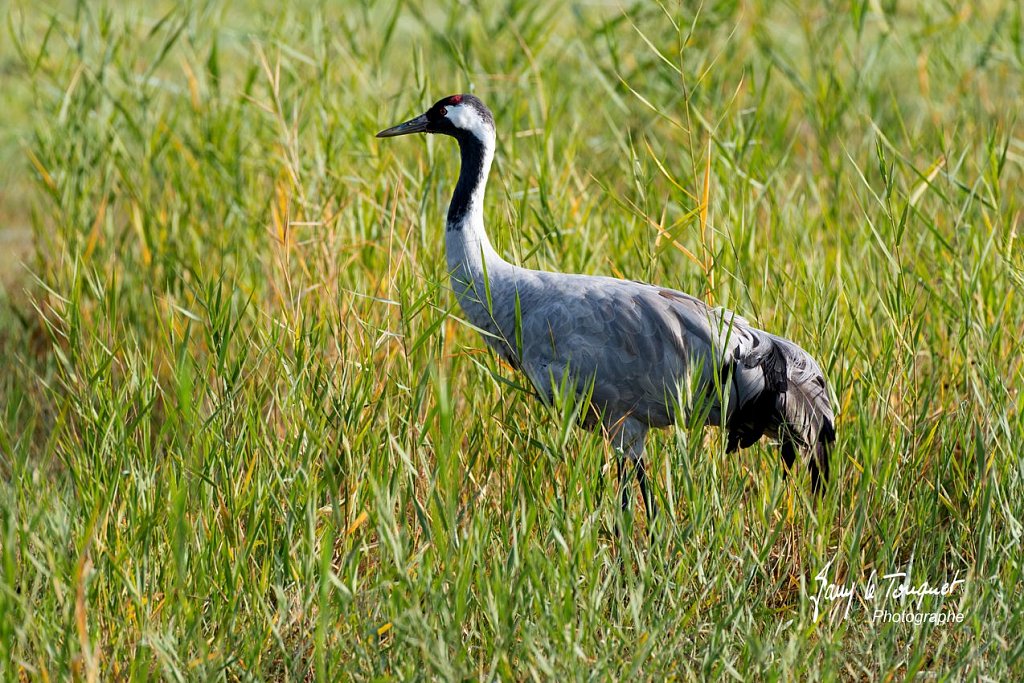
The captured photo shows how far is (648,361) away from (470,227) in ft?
2.11

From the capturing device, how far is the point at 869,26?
863 centimetres

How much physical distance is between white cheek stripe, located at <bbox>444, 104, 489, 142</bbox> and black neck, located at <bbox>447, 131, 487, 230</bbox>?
0.05 ft

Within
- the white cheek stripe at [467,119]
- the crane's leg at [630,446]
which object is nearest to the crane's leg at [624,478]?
the crane's leg at [630,446]

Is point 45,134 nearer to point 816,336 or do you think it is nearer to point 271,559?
point 271,559

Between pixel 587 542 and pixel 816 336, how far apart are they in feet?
3.67

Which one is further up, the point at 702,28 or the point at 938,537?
the point at 702,28

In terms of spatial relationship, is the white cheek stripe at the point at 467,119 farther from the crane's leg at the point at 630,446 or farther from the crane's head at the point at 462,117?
the crane's leg at the point at 630,446

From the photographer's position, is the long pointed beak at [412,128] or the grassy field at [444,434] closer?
the grassy field at [444,434]

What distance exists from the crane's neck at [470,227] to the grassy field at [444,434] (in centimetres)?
8

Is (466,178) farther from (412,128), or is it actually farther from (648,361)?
(648,361)

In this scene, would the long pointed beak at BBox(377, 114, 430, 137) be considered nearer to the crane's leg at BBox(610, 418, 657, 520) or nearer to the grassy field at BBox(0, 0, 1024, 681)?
the grassy field at BBox(0, 0, 1024, 681)

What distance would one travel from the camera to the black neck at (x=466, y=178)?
328 centimetres

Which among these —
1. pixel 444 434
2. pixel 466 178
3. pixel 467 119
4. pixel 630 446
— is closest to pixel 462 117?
pixel 467 119

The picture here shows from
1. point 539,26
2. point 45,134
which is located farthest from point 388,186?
point 45,134
